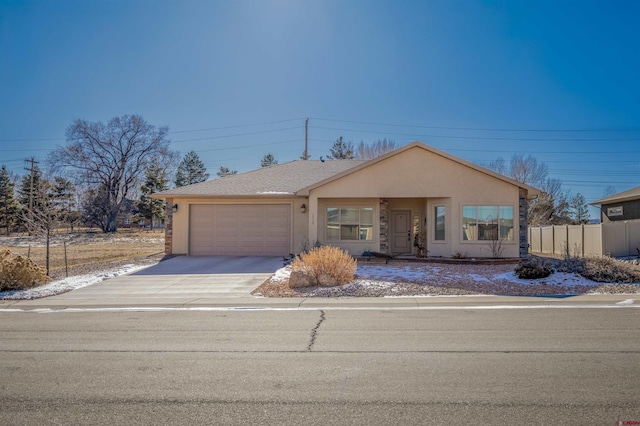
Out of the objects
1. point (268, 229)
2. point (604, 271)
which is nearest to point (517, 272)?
point (604, 271)

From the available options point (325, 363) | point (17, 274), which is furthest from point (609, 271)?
point (17, 274)

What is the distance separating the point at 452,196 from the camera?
17406 mm

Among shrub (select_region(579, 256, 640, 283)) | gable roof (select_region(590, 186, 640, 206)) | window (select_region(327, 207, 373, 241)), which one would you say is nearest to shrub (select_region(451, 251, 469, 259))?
window (select_region(327, 207, 373, 241))

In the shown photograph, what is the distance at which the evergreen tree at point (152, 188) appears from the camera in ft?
155

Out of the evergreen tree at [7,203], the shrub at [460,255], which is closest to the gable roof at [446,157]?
the shrub at [460,255]

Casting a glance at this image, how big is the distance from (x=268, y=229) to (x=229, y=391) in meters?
15.3

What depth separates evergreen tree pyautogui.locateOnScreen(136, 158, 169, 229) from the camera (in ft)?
155

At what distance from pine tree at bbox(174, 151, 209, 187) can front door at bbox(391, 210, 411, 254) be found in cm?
4261

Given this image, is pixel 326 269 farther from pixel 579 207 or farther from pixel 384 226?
pixel 579 207

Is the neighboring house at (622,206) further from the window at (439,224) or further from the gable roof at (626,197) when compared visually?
the window at (439,224)

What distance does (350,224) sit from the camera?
18.6 metres

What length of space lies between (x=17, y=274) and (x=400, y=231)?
14029 mm

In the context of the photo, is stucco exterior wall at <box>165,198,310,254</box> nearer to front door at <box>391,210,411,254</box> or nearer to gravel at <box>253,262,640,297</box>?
front door at <box>391,210,411,254</box>

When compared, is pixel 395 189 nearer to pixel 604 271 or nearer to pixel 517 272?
pixel 517 272
